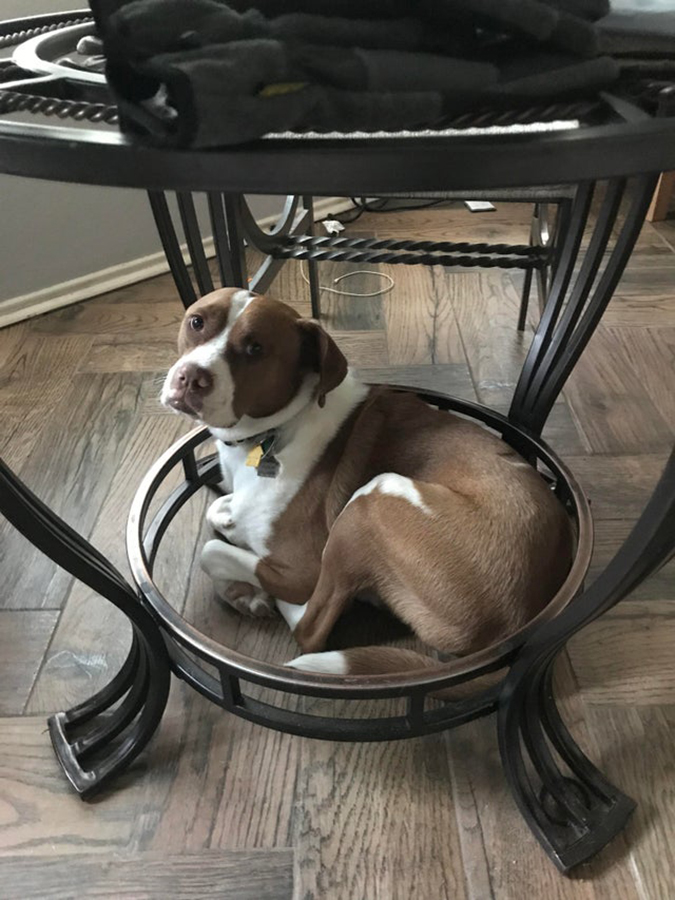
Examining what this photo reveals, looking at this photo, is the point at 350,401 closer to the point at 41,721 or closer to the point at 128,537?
the point at 128,537

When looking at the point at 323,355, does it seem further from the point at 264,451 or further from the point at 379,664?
the point at 379,664

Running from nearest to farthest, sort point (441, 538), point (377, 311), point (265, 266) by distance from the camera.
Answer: point (441, 538) < point (265, 266) < point (377, 311)

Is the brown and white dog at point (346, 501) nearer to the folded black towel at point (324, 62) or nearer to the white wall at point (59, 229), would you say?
the folded black towel at point (324, 62)

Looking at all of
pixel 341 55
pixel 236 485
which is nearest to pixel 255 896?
pixel 236 485

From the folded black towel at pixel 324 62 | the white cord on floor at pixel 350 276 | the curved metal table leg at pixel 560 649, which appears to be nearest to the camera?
the folded black towel at pixel 324 62

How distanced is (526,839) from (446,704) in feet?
0.52

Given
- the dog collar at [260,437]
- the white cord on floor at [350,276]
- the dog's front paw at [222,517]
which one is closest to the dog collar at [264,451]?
the dog collar at [260,437]

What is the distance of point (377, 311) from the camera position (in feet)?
5.97

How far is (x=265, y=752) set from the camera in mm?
899

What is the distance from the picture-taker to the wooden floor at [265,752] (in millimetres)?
790

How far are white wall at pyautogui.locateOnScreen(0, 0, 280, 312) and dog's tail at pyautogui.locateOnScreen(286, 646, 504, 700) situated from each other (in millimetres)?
1282

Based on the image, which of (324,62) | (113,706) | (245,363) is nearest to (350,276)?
(245,363)

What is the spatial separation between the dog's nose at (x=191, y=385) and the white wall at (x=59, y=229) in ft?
3.48

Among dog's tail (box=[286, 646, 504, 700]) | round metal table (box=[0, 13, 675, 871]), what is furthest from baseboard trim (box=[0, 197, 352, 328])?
dog's tail (box=[286, 646, 504, 700])
